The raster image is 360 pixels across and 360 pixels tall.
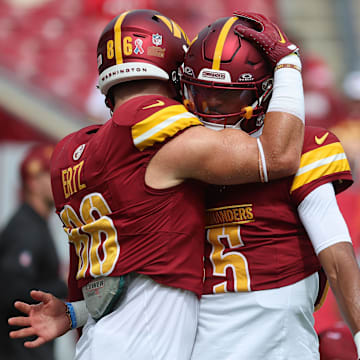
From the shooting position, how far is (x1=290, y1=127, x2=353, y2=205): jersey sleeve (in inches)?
81.2

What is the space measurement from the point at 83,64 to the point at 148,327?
6.71 m

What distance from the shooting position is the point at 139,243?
213 centimetres

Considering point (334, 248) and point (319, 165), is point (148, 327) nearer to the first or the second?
point (334, 248)

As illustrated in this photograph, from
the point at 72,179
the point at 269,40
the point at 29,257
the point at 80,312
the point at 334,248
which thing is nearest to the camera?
the point at 334,248

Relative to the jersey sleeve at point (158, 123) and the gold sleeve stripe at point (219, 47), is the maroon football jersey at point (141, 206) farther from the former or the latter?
the gold sleeve stripe at point (219, 47)

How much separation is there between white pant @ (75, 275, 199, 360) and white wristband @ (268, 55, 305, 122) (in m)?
0.67

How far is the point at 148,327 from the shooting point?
2.10m

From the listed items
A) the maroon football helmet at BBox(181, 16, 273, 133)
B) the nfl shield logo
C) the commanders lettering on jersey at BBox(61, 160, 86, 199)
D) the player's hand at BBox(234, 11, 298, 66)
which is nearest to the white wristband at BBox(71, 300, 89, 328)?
the commanders lettering on jersey at BBox(61, 160, 86, 199)

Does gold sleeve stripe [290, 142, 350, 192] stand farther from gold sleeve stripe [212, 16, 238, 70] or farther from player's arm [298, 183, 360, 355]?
gold sleeve stripe [212, 16, 238, 70]

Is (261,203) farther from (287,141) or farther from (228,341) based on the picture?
(228,341)

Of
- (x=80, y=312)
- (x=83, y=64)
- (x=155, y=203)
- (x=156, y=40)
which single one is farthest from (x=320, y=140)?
(x=83, y=64)

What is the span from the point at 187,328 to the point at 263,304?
10.1 inches

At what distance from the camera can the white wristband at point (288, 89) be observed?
81.4 inches

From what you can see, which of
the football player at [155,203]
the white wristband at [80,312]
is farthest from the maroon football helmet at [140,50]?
the white wristband at [80,312]
